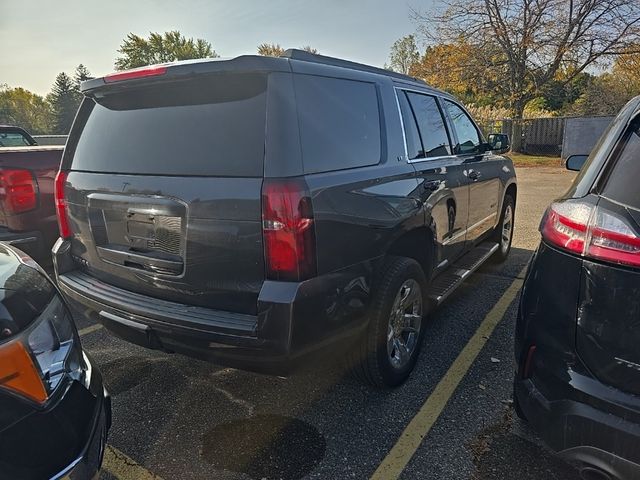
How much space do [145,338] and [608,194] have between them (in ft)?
7.43

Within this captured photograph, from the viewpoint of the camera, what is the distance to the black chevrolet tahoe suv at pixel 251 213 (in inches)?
80.3

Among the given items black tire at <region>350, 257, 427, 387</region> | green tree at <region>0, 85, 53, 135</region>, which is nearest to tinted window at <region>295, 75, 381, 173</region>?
black tire at <region>350, 257, 427, 387</region>

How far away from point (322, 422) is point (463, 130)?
3141mm

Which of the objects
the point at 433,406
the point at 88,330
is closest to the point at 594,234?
the point at 433,406

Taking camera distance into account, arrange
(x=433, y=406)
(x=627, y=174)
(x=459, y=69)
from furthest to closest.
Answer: (x=459, y=69) < (x=433, y=406) < (x=627, y=174)

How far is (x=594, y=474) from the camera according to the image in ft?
5.73

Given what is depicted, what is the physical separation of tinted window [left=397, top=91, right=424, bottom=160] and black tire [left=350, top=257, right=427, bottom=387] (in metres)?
0.80

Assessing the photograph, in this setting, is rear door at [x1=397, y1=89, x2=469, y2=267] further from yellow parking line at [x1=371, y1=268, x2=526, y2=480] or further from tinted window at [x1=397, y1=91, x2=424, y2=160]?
yellow parking line at [x1=371, y1=268, x2=526, y2=480]

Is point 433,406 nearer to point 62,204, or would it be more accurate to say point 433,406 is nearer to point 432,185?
point 432,185

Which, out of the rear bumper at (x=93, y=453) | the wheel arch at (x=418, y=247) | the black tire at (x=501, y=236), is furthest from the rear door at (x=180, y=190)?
the black tire at (x=501, y=236)

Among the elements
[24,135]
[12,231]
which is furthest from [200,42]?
[12,231]

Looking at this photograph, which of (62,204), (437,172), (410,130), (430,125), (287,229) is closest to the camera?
(287,229)

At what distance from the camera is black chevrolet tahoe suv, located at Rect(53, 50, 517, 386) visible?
80.3 inches

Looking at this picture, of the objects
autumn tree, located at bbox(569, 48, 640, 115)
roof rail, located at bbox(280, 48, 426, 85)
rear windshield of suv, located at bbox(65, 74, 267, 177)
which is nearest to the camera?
rear windshield of suv, located at bbox(65, 74, 267, 177)
